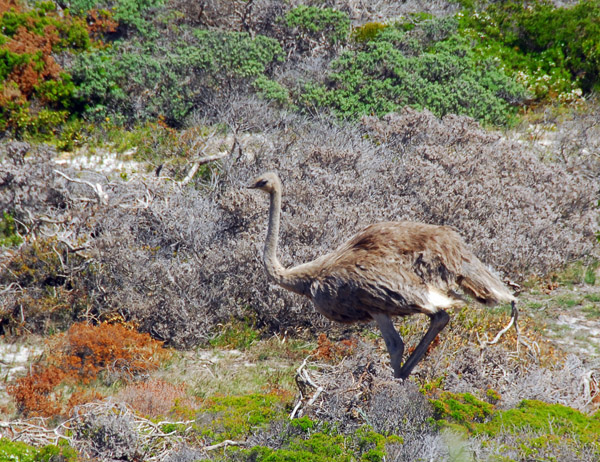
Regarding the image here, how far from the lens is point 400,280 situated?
16.5 ft

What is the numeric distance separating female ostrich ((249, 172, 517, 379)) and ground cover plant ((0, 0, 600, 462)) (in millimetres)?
314

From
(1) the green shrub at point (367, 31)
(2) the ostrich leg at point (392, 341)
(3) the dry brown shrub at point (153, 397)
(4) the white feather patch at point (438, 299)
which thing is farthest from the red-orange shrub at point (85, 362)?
(1) the green shrub at point (367, 31)

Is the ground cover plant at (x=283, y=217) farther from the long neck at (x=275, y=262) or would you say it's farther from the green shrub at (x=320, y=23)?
the long neck at (x=275, y=262)

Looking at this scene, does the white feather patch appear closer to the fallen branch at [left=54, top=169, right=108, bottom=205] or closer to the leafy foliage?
the fallen branch at [left=54, top=169, right=108, bottom=205]

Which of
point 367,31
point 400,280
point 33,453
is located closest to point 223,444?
point 33,453

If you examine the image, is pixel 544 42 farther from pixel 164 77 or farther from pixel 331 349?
pixel 331 349

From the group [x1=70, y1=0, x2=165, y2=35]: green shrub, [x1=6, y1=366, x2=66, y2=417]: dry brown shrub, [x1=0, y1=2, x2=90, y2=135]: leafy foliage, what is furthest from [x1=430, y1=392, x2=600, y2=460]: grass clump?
[x1=70, y1=0, x2=165, y2=35]: green shrub

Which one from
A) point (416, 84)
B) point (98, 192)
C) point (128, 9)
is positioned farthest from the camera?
point (128, 9)

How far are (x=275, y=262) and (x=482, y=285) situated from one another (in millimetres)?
A: 1487

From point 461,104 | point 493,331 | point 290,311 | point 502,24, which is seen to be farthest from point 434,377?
point 502,24

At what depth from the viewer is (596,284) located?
7.71 metres

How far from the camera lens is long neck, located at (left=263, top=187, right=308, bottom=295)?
17.8 ft

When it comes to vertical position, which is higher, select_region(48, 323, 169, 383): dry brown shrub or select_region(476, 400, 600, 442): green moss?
select_region(476, 400, 600, 442): green moss

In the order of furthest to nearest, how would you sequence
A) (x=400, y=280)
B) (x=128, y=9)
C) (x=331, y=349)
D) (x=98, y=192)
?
(x=128, y=9), (x=98, y=192), (x=331, y=349), (x=400, y=280)
